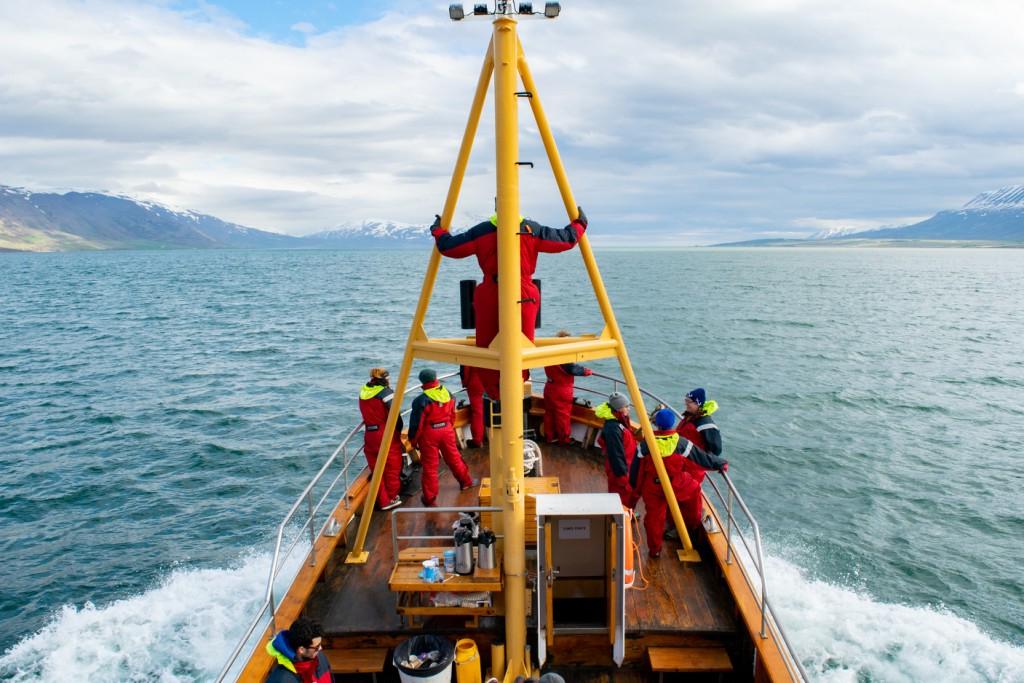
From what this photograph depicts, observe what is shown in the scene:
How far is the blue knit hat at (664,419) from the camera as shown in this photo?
6703 mm

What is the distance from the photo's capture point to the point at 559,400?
35.1 ft

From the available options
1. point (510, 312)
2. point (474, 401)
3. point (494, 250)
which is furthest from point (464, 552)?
point (474, 401)

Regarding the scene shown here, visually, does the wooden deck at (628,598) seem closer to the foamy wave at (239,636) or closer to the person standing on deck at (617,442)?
the person standing on deck at (617,442)

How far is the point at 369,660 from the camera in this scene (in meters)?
6.00

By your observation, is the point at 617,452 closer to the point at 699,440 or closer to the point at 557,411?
the point at 699,440

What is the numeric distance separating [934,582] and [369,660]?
11.7 meters

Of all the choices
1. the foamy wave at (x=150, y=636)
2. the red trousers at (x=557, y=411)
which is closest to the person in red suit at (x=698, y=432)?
the red trousers at (x=557, y=411)

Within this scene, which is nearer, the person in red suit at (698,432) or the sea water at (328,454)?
the person in red suit at (698,432)

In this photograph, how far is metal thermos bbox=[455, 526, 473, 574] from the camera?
5.97 metres

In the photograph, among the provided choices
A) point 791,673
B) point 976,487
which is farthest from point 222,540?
point 976,487

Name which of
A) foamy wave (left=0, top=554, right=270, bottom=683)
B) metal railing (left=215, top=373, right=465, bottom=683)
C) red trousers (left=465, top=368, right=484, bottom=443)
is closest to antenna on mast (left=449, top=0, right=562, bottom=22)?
metal railing (left=215, top=373, right=465, bottom=683)

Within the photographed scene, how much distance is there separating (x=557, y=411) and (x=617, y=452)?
142 inches

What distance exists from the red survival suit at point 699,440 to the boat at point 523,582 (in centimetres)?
36

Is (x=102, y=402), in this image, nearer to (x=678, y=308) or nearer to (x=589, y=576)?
(x=589, y=576)
